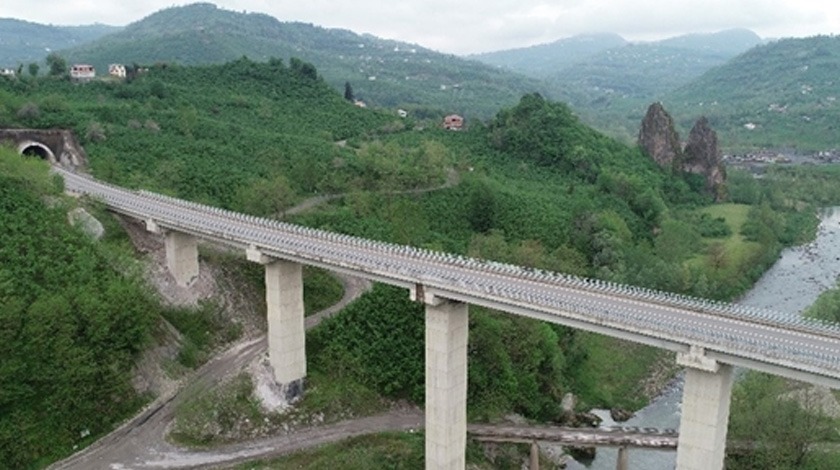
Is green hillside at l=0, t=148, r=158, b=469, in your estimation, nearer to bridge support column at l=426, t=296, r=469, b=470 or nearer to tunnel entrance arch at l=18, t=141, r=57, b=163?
bridge support column at l=426, t=296, r=469, b=470

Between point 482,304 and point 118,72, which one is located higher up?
point 118,72

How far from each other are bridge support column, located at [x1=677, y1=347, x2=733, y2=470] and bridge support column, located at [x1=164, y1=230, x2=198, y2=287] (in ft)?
137

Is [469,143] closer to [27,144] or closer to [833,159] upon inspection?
[27,144]

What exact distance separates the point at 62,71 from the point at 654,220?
102 m

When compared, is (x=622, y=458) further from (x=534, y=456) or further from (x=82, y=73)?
(x=82, y=73)

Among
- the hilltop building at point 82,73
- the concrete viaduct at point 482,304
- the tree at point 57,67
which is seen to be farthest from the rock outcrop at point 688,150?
the tree at point 57,67

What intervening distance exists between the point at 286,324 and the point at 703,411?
29.2 meters

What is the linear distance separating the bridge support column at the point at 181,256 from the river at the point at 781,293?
3493 centimetres

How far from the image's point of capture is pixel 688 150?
472 feet

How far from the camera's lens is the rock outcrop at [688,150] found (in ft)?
461

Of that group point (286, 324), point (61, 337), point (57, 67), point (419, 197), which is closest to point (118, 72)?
point (57, 67)

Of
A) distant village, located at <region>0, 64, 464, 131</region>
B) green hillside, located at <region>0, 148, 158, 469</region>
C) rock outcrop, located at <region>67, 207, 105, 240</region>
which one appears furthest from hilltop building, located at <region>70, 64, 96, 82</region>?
green hillside, located at <region>0, 148, 158, 469</region>

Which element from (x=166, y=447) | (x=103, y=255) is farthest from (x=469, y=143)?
(x=166, y=447)

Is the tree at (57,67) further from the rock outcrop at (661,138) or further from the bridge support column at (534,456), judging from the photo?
the bridge support column at (534,456)
